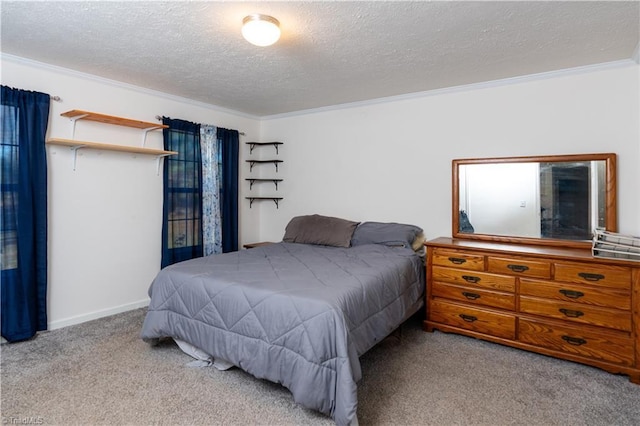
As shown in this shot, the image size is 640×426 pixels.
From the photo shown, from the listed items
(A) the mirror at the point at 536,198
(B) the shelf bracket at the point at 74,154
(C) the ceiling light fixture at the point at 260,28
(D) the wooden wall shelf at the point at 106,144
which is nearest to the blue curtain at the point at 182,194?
(D) the wooden wall shelf at the point at 106,144

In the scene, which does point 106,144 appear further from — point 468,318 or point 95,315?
point 468,318

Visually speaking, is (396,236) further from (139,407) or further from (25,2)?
(25,2)

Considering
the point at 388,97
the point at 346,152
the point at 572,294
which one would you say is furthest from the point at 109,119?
the point at 572,294

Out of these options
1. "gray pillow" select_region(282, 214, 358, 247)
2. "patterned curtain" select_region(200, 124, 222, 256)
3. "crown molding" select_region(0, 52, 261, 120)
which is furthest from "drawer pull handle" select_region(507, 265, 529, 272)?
"crown molding" select_region(0, 52, 261, 120)

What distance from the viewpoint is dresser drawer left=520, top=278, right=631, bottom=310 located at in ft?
7.24

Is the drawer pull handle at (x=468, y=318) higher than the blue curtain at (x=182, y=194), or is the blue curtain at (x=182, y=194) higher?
the blue curtain at (x=182, y=194)

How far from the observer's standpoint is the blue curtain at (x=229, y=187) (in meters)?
4.19

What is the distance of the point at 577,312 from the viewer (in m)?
2.33

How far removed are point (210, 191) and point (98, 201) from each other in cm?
114

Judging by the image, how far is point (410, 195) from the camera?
3.59 m

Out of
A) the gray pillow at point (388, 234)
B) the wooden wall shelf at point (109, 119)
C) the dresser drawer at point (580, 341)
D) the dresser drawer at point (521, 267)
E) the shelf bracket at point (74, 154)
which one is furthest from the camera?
Result: the gray pillow at point (388, 234)

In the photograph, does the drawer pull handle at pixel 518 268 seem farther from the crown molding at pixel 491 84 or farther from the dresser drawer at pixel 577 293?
the crown molding at pixel 491 84

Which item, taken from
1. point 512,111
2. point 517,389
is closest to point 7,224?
point 517,389

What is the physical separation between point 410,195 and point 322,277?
1759 millimetres
